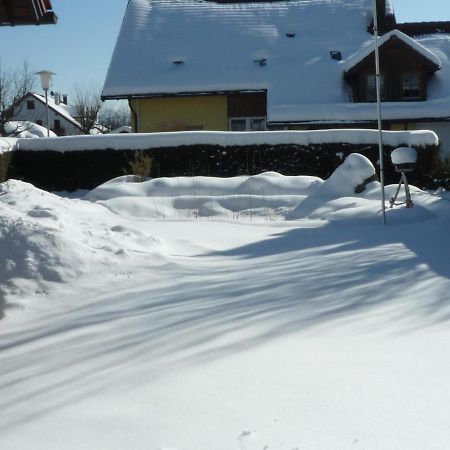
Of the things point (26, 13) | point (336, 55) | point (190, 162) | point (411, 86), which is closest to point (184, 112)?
point (336, 55)

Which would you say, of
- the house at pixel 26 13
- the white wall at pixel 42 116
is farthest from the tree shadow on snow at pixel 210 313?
the white wall at pixel 42 116

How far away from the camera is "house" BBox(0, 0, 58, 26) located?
21.0 feet

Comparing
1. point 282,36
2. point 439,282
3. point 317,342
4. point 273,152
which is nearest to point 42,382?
point 317,342

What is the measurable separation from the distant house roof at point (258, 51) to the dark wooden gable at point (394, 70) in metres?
0.28

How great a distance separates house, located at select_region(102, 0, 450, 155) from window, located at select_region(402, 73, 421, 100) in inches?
1.4

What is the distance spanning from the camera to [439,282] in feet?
17.6

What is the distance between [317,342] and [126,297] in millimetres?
1767

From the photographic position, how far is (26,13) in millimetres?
6523

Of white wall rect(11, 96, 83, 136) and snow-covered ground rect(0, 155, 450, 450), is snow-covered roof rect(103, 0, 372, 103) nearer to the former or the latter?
snow-covered ground rect(0, 155, 450, 450)

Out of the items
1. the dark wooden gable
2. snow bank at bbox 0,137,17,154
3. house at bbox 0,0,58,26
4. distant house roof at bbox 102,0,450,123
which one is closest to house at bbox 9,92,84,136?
distant house roof at bbox 102,0,450,123

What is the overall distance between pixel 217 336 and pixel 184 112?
21.8 meters

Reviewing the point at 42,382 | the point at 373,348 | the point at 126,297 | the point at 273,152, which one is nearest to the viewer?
the point at 42,382

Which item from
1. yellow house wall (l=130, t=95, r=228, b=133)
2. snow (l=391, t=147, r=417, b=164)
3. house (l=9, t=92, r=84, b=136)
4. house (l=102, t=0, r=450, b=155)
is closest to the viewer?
snow (l=391, t=147, r=417, b=164)

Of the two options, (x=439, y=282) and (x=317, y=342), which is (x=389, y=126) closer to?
(x=439, y=282)
